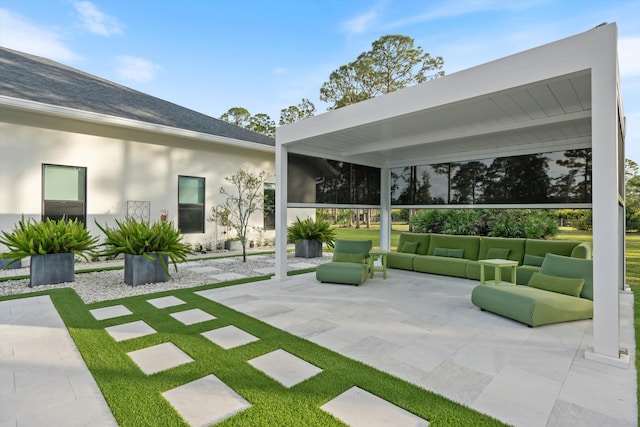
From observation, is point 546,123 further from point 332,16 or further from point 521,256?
point 332,16

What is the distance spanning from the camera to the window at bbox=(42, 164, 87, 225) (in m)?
8.09

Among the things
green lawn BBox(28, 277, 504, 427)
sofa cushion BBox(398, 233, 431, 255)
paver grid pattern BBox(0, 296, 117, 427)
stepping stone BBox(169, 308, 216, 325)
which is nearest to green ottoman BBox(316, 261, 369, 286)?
sofa cushion BBox(398, 233, 431, 255)

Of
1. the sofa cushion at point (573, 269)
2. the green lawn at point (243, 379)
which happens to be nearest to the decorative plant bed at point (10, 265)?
the green lawn at point (243, 379)

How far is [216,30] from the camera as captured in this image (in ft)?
37.6

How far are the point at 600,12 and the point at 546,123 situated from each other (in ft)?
13.9

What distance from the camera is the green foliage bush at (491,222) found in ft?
31.4

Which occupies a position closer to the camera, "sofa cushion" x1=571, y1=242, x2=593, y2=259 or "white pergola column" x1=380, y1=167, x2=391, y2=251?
"sofa cushion" x1=571, y1=242, x2=593, y2=259

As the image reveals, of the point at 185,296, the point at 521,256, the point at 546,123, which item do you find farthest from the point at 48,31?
the point at 521,256

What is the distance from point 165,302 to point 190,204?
6328mm

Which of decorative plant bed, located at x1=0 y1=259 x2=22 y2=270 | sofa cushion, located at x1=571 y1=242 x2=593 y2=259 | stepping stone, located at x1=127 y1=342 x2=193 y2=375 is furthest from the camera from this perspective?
decorative plant bed, located at x1=0 y1=259 x2=22 y2=270

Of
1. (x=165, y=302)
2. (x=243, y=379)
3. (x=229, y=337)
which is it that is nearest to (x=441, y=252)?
(x=229, y=337)

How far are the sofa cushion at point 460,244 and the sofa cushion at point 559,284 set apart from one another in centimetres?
234

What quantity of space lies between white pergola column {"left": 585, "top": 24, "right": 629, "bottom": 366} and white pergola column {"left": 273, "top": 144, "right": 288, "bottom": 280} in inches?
194

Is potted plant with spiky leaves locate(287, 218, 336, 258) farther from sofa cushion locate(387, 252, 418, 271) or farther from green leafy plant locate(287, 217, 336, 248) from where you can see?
sofa cushion locate(387, 252, 418, 271)
